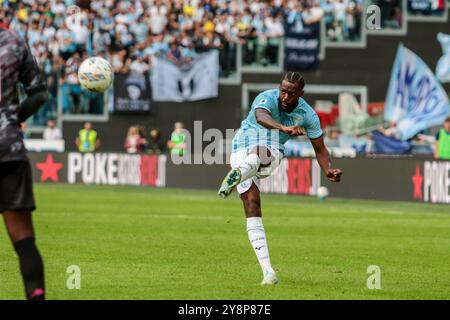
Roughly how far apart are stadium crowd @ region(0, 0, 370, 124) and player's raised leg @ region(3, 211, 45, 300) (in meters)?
28.7

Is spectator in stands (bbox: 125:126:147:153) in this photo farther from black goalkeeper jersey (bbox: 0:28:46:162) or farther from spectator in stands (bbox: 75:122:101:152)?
black goalkeeper jersey (bbox: 0:28:46:162)

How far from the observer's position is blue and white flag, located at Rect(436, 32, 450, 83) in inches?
1576

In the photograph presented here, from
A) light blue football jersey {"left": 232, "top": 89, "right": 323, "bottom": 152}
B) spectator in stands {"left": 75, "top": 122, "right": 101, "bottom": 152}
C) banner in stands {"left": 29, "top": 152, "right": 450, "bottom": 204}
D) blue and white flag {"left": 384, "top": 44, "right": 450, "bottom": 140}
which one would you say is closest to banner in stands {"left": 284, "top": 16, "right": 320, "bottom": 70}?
blue and white flag {"left": 384, "top": 44, "right": 450, "bottom": 140}

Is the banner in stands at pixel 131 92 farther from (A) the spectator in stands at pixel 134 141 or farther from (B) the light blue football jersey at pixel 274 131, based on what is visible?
(B) the light blue football jersey at pixel 274 131

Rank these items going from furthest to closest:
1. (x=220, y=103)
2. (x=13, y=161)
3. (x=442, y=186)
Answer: (x=220, y=103) < (x=442, y=186) < (x=13, y=161)

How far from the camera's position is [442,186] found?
88.2 feet

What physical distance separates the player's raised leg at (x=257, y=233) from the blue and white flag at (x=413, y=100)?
23167 millimetres

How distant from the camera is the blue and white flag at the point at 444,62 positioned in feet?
131

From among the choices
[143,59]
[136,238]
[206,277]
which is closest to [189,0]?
[143,59]

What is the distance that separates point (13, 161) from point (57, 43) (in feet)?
97.8

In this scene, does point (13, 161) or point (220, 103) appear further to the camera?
point (220, 103)

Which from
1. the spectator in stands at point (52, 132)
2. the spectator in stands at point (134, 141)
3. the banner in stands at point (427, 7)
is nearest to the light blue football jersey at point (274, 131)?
the spectator in stands at point (134, 141)

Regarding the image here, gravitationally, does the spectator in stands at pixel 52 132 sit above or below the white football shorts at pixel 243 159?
below
